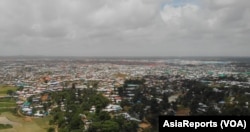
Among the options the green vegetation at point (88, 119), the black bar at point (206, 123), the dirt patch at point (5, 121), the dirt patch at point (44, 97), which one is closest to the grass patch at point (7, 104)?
the dirt patch at point (44, 97)

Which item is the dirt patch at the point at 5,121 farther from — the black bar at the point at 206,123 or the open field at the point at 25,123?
the black bar at the point at 206,123

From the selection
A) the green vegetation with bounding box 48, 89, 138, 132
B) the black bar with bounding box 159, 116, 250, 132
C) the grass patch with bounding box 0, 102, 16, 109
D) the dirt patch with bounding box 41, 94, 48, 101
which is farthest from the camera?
the dirt patch with bounding box 41, 94, 48, 101

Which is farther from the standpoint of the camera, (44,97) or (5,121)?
(44,97)

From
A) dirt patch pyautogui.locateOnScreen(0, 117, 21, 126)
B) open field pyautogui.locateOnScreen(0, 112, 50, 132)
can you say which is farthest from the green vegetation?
dirt patch pyautogui.locateOnScreen(0, 117, 21, 126)

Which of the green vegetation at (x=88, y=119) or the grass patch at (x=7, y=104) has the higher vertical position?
the green vegetation at (x=88, y=119)

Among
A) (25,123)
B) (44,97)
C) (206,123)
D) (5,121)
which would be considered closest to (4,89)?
(44,97)

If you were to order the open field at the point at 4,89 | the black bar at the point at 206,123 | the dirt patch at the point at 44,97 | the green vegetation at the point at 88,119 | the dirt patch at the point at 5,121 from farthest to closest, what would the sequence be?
the open field at the point at 4,89, the dirt patch at the point at 44,97, the dirt patch at the point at 5,121, the green vegetation at the point at 88,119, the black bar at the point at 206,123

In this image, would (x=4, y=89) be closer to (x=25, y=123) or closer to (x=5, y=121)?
(x=5, y=121)

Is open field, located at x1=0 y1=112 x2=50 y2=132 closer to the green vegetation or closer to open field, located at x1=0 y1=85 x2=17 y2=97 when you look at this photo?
the green vegetation

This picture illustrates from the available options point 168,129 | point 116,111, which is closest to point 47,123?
point 116,111
